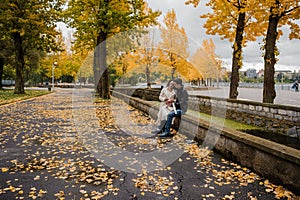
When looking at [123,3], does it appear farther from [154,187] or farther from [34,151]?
[154,187]

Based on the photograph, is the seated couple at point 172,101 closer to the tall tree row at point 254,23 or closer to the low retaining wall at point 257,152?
the low retaining wall at point 257,152

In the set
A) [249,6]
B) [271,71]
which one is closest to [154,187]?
[271,71]

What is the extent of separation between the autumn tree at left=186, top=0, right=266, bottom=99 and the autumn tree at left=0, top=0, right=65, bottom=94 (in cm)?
1588

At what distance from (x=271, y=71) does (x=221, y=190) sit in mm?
9234

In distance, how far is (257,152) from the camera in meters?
4.91

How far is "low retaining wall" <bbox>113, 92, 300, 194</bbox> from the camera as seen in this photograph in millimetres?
4098

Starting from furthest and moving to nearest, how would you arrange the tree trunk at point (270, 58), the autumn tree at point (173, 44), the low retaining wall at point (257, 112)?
the autumn tree at point (173, 44) → the tree trunk at point (270, 58) → the low retaining wall at point (257, 112)

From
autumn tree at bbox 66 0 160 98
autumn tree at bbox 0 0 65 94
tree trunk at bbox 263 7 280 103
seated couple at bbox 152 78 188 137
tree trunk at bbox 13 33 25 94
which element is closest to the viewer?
seated couple at bbox 152 78 188 137

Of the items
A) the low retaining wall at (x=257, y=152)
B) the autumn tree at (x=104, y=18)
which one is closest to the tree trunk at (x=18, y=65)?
the autumn tree at (x=104, y=18)

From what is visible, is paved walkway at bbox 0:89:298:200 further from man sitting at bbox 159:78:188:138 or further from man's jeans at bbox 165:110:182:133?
man sitting at bbox 159:78:188:138

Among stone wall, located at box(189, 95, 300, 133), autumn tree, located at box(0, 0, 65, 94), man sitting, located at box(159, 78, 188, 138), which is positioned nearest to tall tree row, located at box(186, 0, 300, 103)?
stone wall, located at box(189, 95, 300, 133)

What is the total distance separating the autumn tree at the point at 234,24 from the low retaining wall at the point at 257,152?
8.51 meters

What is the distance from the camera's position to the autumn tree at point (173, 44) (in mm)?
33969

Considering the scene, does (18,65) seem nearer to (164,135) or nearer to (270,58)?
(164,135)
